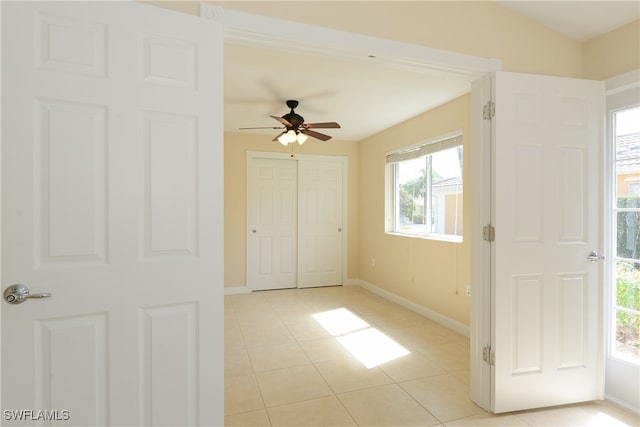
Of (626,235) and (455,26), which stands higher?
(455,26)

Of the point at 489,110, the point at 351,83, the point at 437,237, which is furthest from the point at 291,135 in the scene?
the point at 437,237

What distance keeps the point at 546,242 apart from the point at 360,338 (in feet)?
6.23

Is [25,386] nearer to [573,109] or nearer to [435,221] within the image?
[573,109]

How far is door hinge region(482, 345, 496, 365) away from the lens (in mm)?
2033

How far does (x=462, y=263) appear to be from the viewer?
11.2 ft

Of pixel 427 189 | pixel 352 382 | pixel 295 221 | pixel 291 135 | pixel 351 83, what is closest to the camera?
pixel 352 382

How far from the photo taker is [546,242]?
→ 6.79ft

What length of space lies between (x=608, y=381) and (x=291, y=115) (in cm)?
334

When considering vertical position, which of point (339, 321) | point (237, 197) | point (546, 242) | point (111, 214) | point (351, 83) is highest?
point (351, 83)

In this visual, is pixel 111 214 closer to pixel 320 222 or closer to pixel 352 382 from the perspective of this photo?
pixel 352 382

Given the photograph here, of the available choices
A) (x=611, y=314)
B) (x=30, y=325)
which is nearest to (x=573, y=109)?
(x=611, y=314)

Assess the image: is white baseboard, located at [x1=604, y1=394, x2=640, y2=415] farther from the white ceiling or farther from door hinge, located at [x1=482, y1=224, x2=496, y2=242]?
the white ceiling

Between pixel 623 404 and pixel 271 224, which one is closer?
pixel 623 404

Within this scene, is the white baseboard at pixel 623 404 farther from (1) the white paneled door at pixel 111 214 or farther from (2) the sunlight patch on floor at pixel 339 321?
(1) the white paneled door at pixel 111 214
